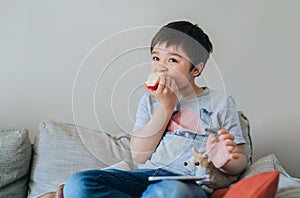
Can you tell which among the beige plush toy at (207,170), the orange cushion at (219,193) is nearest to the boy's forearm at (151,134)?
the beige plush toy at (207,170)

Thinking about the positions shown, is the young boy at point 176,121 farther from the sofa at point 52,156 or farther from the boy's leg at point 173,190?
the sofa at point 52,156

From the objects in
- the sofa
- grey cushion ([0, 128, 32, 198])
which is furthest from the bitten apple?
grey cushion ([0, 128, 32, 198])

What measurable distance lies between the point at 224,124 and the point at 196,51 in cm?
23

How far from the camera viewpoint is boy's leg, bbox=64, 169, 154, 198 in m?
0.92

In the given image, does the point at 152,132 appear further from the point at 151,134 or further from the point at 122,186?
the point at 122,186

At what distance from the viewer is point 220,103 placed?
120cm

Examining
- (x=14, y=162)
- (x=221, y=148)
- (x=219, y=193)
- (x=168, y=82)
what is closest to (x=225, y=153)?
(x=221, y=148)

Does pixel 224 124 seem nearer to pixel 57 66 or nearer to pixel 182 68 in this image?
pixel 182 68

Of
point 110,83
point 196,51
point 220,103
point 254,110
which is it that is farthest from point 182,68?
point 254,110

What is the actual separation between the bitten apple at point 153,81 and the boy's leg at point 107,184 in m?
0.23

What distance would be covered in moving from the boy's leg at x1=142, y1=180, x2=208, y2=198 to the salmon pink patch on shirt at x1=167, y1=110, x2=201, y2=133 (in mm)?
193

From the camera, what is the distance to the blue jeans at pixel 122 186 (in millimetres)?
925

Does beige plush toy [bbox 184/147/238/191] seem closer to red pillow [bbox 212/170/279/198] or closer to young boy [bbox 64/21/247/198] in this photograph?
young boy [bbox 64/21/247/198]

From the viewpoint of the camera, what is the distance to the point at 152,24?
1616 millimetres
